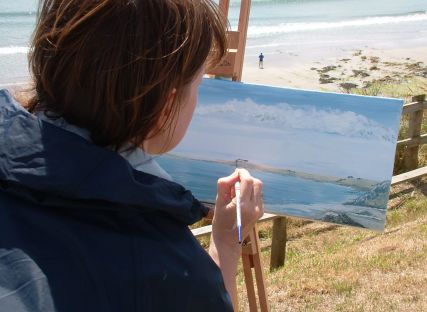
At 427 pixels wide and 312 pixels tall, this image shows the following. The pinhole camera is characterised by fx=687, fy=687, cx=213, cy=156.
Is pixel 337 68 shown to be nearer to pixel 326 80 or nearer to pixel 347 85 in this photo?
pixel 326 80

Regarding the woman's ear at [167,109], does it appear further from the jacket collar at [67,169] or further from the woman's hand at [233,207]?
the woman's hand at [233,207]

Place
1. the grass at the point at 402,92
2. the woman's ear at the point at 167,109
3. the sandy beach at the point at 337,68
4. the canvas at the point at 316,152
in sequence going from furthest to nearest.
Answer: the sandy beach at the point at 337,68 → the grass at the point at 402,92 → the canvas at the point at 316,152 → the woman's ear at the point at 167,109

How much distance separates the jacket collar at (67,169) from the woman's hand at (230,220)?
0.47 m

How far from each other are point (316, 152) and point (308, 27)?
2255cm

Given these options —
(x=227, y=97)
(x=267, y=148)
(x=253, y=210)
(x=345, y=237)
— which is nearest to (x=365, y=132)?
(x=267, y=148)

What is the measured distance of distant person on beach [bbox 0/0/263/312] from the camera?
106 cm

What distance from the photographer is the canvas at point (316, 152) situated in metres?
2.76

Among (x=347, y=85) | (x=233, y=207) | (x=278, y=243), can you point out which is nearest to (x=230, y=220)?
(x=233, y=207)

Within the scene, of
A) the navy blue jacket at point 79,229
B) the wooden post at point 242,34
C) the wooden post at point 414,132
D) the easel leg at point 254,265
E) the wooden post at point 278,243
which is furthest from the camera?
the wooden post at point 414,132

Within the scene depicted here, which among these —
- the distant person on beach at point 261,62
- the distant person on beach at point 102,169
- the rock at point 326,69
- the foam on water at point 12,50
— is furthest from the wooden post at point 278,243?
the foam on water at point 12,50

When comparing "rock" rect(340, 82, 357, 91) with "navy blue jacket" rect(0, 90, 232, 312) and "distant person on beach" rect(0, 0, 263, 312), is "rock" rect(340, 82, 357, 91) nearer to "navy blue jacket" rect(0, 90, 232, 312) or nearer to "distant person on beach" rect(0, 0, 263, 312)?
"distant person on beach" rect(0, 0, 263, 312)

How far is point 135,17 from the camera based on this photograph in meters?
1.16

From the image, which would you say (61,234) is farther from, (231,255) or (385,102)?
(385,102)

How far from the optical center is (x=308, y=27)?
2466cm
